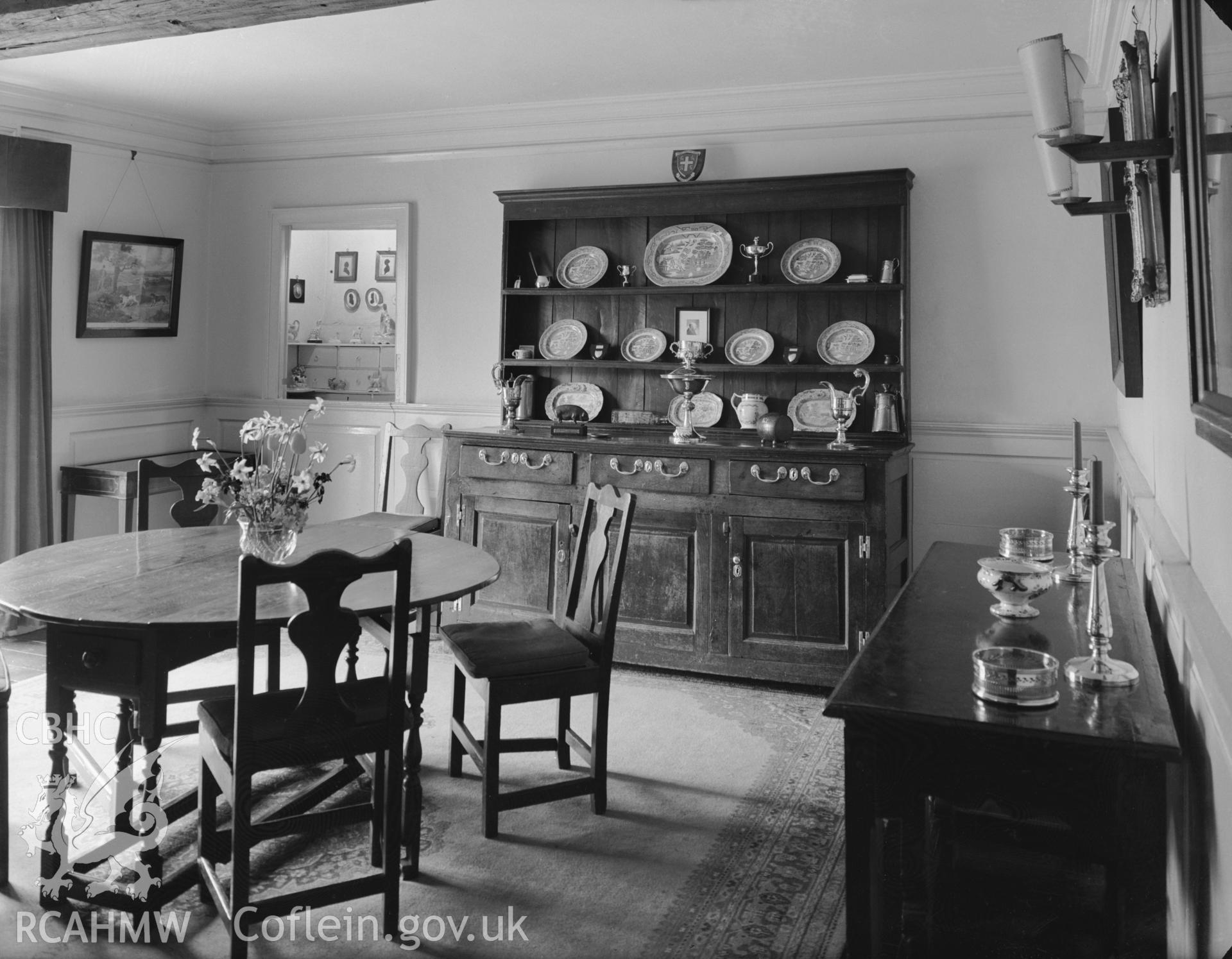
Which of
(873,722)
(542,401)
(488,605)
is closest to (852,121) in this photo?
(542,401)

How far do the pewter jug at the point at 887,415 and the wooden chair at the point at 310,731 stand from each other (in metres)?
2.84

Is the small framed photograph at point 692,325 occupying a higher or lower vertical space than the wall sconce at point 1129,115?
higher

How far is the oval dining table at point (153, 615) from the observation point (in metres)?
2.49

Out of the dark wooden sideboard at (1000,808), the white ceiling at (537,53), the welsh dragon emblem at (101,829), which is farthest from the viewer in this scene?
the white ceiling at (537,53)

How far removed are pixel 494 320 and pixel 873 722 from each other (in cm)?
435

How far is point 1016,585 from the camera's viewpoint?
2.25 metres

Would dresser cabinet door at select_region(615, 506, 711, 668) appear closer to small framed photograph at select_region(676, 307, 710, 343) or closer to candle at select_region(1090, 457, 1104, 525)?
small framed photograph at select_region(676, 307, 710, 343)

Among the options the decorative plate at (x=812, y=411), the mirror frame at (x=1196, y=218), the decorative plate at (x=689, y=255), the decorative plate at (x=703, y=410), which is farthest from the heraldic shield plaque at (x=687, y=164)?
the mirror frame at (x=1196, y=218)

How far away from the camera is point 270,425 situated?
10.1 feet

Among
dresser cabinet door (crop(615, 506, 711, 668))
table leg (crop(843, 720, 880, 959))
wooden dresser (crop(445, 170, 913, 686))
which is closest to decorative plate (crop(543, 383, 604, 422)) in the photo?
wooden dresser (crop(445, 170, 913, 686))

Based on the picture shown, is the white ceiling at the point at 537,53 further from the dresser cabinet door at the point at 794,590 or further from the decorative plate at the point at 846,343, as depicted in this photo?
the dresser cabinet door at the point at 794,590

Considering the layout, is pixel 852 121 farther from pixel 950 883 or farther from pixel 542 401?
pixel 950 883

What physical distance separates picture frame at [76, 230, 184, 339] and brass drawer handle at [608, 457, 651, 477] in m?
3.03

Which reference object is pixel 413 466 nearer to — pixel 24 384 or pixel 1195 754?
pixel 24 384
